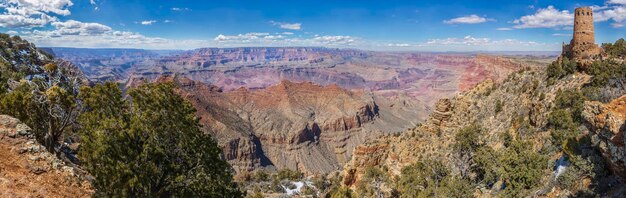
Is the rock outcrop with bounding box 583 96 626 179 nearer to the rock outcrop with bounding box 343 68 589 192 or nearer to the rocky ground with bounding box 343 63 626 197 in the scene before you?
the rocky ground with bounding box 343 63 626 197

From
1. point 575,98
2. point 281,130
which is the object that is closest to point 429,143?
point 575,98

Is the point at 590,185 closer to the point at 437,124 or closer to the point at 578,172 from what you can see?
the point at 578,172

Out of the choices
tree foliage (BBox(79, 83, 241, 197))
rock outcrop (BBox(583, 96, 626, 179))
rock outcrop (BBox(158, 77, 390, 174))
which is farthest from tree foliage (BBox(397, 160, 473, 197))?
rock outcrop (BBox(158, 77, 390, 174))

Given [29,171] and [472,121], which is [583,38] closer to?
[472,121]

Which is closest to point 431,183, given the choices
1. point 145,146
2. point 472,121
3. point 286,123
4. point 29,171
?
point 472,121

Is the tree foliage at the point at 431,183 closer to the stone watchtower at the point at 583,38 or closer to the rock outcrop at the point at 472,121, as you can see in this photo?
the rock outcrop at the point at 472,121

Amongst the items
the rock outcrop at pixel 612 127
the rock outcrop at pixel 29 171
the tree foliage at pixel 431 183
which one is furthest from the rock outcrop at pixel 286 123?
the rock outcrop at pixel 612 127
